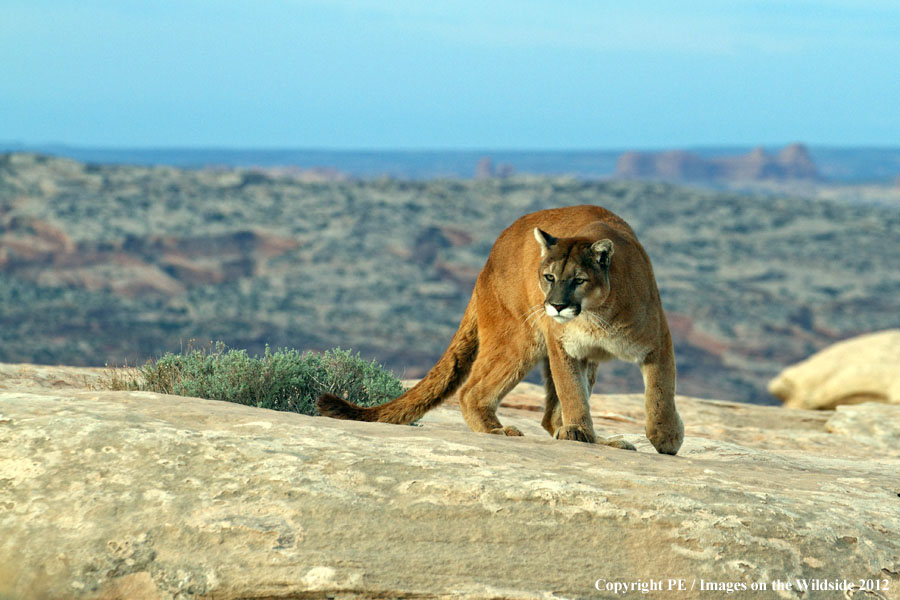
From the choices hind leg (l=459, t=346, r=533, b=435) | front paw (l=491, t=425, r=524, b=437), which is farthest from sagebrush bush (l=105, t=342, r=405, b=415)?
front paw (l=491, t=425, r=524, b=437)

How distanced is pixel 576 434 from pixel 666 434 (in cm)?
64

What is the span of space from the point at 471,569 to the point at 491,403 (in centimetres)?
254

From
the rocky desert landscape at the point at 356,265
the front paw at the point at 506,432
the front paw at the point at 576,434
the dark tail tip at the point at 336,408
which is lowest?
the rocky desert landscape at the point at 356,265

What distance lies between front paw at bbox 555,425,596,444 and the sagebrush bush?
2.31 meters

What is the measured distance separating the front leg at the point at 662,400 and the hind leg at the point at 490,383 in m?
0.80

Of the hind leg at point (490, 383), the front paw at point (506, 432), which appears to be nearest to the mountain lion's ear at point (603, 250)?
the hind leg at point (490, 383)

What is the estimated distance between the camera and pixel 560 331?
20.0ft

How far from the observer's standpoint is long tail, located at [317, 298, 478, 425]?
6438 mm

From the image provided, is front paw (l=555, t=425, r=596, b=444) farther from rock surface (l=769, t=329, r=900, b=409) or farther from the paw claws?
rock surface (l=769, t=329, r=900, b=409)

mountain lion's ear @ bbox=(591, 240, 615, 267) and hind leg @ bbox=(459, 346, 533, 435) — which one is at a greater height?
mountain lion's ear @ bbox=(591, 240, 615, 267)

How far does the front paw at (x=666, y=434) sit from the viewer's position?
20.5ft

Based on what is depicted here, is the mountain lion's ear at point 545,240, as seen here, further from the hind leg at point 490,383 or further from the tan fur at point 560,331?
the hind leg at point 490,383

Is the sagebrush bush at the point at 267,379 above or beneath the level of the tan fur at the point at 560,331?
beneath

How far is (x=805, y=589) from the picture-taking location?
4277 mm
